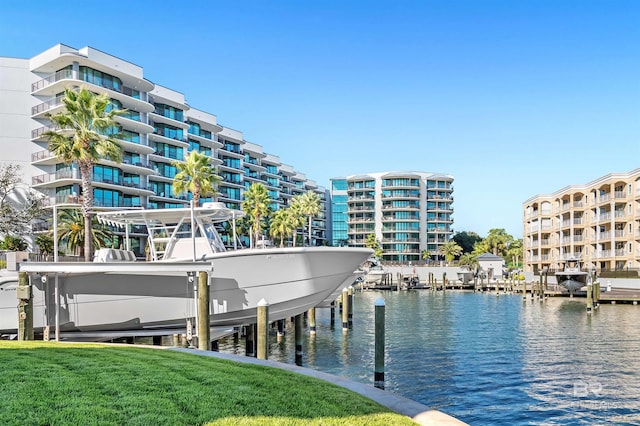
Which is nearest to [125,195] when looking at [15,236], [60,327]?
[15,236]

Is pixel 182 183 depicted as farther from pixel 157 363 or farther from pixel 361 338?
pixel 157 363

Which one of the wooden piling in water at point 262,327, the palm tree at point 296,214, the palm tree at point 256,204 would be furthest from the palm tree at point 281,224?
the wooden piling in water at point 262,327

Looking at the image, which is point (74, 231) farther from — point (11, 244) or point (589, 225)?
point (589, 225)

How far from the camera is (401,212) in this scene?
112 meters

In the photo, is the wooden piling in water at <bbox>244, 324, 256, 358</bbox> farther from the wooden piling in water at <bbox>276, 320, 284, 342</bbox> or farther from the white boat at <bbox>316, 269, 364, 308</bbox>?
the wooden piling in water at <bbox>276, 320, 284, 342</bbox>

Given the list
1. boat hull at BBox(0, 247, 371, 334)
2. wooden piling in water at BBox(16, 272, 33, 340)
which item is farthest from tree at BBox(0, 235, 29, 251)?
wooden piling in water at BBox(16, 272, 33, 340)

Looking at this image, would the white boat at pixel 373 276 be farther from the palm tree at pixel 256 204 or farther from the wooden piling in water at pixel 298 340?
the wooden piling in water at pixel 298 340

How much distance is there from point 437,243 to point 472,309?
7147 cm

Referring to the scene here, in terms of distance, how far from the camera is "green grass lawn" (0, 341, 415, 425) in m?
6.05

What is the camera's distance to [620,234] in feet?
215

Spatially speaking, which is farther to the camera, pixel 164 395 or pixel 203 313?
pixel 203 313

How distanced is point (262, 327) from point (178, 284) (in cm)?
420

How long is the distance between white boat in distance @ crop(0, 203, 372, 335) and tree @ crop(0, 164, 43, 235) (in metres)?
31.0

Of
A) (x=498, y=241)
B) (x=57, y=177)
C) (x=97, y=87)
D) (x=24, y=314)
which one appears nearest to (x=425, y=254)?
(x=498, y=241)
